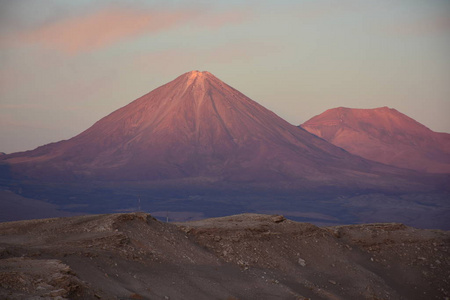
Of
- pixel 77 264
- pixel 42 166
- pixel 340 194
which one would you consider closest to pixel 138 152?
pixel 42 166

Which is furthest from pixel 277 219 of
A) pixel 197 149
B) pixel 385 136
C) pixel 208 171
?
pixel 385 136

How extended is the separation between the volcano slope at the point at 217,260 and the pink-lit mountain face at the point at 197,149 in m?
95.0

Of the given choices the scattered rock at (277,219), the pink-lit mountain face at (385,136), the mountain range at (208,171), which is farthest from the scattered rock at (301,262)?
the pink-lit mountain face at (385,136)

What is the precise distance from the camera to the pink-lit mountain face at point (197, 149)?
406ft

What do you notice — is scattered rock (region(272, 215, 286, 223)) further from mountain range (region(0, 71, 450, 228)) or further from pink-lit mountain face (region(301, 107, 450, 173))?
pink-lit mountain face (region(301, 107, 450, 173))

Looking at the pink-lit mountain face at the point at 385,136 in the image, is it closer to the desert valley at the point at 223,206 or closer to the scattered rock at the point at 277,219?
the desert valley at the point at 223,206

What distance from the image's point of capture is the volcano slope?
14633 millimetres

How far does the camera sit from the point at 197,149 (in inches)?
5138

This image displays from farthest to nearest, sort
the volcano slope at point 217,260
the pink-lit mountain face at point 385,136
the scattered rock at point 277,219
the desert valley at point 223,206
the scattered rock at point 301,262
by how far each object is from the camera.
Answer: the pink-lit mountain face at point 385,136 → the scattered rock at point 277,219 → the scattered rock at point 301,262 → the desert valley at point 223,206 → the volcano slope at point 217,260

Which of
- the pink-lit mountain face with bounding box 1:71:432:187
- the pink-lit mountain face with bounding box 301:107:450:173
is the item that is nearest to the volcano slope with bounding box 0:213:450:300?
the pink-lit mountain face with bounding box 1:71:432:187

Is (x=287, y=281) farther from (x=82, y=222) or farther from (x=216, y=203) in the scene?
(x=216, y=203)

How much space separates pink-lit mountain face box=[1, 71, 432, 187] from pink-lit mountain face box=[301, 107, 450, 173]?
81.0ft

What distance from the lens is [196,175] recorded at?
405 ft

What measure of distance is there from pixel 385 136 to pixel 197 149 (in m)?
67.6
